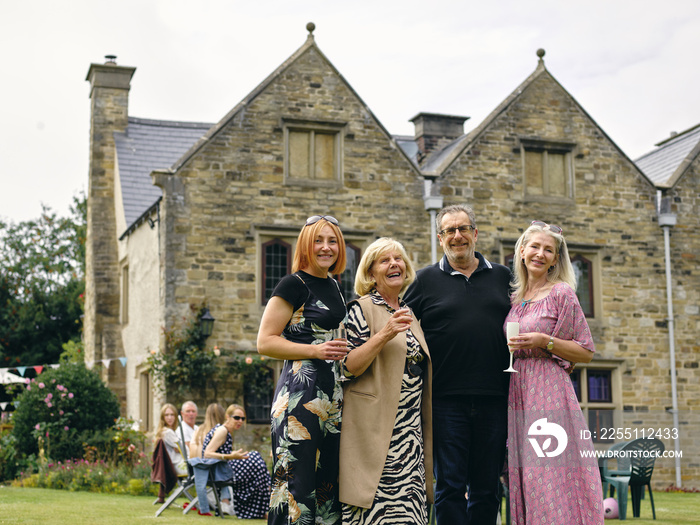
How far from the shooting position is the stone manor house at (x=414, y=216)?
1622 centimetres

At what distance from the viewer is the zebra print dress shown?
15.1 ft

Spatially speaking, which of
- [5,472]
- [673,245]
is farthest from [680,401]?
[5,472]

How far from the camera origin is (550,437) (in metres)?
4.97

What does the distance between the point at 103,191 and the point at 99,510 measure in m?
12.7

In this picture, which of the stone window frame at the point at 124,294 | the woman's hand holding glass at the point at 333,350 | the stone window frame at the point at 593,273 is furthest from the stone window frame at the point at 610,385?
the woman's hand holding glass at the point at 333,350

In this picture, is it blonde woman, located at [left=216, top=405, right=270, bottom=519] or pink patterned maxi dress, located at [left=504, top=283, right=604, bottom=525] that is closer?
pink patterned maxi dress, located at [left=504, top=283, right=604, bottom=525]

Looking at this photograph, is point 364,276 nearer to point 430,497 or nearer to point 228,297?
point 430,497

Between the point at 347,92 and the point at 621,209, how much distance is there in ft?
19.9

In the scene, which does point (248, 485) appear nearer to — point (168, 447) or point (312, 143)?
point (168, 447)

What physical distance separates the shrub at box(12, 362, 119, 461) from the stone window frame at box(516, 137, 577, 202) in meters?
9.00

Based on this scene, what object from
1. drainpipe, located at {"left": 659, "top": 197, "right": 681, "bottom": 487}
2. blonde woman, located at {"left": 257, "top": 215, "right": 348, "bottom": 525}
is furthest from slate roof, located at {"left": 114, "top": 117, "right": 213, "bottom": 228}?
blonde woman, located at {"left": 257, "top": 215, "right": 348, "bottom": 525}

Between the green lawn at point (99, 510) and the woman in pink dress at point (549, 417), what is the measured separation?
5.14 metres

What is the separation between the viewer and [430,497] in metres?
4.82

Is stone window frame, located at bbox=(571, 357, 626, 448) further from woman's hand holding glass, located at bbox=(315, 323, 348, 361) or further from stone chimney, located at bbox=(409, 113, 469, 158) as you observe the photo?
woman's hand holding glass, located at bbox=(315, 323, 348, 361)
